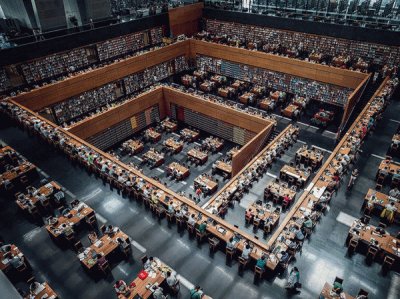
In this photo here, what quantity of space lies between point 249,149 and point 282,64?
7.34 metres

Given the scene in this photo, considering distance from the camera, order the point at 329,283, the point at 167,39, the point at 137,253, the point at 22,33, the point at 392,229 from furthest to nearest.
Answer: the point at 167,39 → the point at 22,33 → the point at 392,229 → the point at 137,253 → the point at 329,283

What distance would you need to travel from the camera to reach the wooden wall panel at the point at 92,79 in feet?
56.0

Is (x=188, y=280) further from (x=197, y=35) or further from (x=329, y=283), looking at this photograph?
(x=197, y=35)

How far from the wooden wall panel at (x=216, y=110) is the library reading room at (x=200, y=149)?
85 mm

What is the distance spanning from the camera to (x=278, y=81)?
69.3ft

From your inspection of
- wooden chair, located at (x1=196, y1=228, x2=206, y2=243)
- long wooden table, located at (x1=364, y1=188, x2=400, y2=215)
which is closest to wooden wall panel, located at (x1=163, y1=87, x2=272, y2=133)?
long wooden table, located at (x1=364, y1=188, x2=400, y2=215)

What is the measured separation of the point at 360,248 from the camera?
9641mm

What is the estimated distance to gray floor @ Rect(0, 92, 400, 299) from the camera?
8469 millimetres

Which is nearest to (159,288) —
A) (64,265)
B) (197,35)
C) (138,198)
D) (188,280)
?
(188,280)

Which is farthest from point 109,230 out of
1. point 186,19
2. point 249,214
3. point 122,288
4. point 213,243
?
point 186,19

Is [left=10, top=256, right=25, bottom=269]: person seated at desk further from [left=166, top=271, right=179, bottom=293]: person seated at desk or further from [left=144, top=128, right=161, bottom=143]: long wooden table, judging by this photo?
[left=144, top=128, right=161, bottom=143]: long wooden table

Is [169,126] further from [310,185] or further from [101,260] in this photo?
[101,260]

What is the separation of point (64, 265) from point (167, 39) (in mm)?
18163

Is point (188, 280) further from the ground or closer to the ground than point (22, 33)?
closer to the ground
